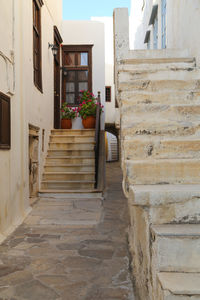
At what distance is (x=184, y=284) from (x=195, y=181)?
1092 millimetres

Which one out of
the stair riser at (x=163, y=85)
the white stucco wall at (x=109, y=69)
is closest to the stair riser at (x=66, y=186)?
the stair riser at (x=163, y=85)

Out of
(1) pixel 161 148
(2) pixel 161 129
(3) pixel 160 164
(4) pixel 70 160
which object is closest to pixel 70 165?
(4) pixel 70 160

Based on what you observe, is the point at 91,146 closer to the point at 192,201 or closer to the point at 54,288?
the point at 54,288

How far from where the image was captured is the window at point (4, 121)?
414cm

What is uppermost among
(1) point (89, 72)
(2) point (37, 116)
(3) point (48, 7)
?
(3) point (48, 7)

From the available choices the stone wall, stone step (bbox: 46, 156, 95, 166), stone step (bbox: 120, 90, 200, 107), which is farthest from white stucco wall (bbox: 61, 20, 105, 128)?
stone step (bbox: 120, 90, 200, 107)

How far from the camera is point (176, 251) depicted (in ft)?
4.90

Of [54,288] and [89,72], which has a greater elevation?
[89,72]

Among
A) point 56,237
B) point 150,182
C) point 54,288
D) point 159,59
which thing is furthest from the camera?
point 159,59

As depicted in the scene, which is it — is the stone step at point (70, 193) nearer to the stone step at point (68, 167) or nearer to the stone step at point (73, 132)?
the stone step at point (68, 167)

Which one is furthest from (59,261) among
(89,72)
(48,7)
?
(89,72)

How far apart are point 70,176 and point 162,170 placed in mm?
5262

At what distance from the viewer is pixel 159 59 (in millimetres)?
4379

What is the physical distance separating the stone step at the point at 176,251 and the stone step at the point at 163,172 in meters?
0.79
